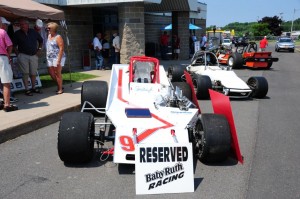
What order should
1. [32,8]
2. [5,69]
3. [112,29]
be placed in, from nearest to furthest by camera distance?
1. [5,69]
2. [32,8]
3. [112,29]

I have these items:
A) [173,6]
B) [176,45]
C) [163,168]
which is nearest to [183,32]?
[176,45]

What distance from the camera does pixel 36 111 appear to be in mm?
7254

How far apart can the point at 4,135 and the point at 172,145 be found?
3182 mm

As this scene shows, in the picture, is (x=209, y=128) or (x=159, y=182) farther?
(x=209, y=128)

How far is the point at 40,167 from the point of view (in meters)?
4.75

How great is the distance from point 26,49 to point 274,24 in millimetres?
102210

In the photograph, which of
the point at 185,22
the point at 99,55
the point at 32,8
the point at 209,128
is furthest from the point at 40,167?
the point at 185,22

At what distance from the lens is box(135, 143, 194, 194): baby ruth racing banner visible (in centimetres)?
396

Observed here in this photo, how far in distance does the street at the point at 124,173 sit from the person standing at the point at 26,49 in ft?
9.63

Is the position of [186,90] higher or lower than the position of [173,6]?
lower

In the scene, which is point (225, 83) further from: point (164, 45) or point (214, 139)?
point (164, 45)

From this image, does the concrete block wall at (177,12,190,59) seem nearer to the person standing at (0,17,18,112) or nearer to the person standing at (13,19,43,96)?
the person standing at (13,19,43,96)

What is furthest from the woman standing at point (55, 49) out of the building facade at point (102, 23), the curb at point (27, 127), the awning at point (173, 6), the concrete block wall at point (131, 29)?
the awning at point (173, 6)

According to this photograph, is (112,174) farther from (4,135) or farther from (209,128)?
(4,135)
